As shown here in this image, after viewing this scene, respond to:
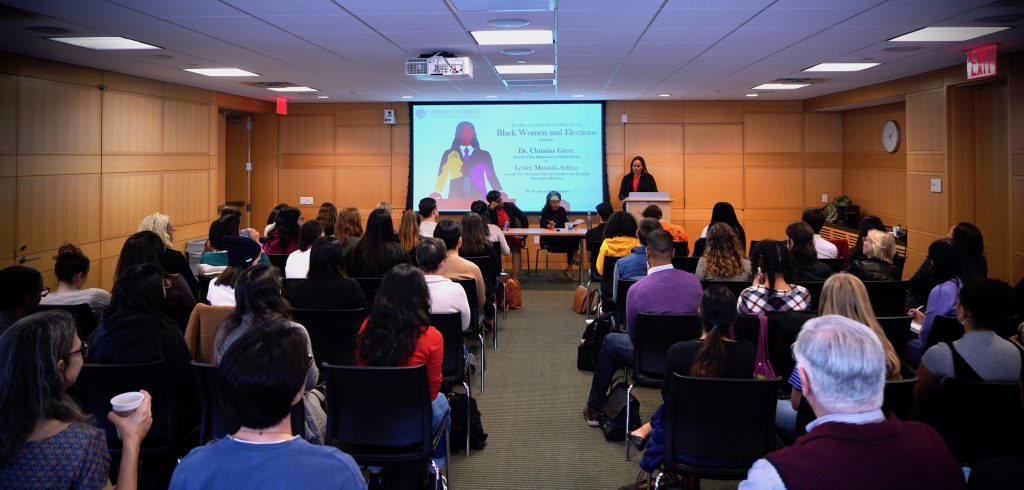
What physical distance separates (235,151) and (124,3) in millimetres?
9072

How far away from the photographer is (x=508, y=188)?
13.1 m

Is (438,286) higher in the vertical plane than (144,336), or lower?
higher

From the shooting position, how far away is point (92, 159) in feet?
26.8

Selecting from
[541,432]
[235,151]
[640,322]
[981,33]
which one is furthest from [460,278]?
[235,151]

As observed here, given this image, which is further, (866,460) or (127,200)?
(127,200)

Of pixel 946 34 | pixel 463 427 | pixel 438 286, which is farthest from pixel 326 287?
pixel 946 34

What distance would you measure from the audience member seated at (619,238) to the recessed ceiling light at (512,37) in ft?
5.85

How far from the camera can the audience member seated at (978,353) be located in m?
3.13

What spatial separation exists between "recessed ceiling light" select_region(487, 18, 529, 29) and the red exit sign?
4447 millimetres

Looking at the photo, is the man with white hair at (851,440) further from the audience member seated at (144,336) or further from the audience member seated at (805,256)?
the audience member seated at (805,256)

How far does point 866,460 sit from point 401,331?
6.83ft

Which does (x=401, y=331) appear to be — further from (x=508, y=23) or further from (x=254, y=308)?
(x=508, y=23)

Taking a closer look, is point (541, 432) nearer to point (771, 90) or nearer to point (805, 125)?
point (771, 90)

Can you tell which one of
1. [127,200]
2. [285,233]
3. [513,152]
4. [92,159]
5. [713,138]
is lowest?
[285,233]
